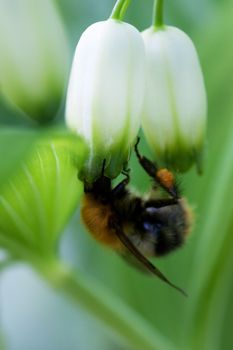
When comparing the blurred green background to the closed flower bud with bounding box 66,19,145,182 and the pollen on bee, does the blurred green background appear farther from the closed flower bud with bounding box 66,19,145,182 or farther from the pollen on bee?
the closed flower bud with bounding box 66,19,145,182

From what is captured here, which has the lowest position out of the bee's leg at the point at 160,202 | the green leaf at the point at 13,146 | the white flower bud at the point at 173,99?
the bee's leg at the point at 160,202

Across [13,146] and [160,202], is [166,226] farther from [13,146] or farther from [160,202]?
[13,146]

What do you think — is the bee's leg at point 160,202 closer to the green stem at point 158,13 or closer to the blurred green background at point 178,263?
the blurred green background at point 178,263

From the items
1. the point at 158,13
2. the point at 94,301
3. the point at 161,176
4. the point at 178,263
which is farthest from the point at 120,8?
the point at 178,263

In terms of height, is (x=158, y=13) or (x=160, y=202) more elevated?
(x=158, y=13)

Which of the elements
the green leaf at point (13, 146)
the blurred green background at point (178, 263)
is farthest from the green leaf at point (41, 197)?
the blurred green background at point (178, 263)

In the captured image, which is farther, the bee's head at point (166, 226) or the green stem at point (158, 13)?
the bee's head at point (166, 226)
